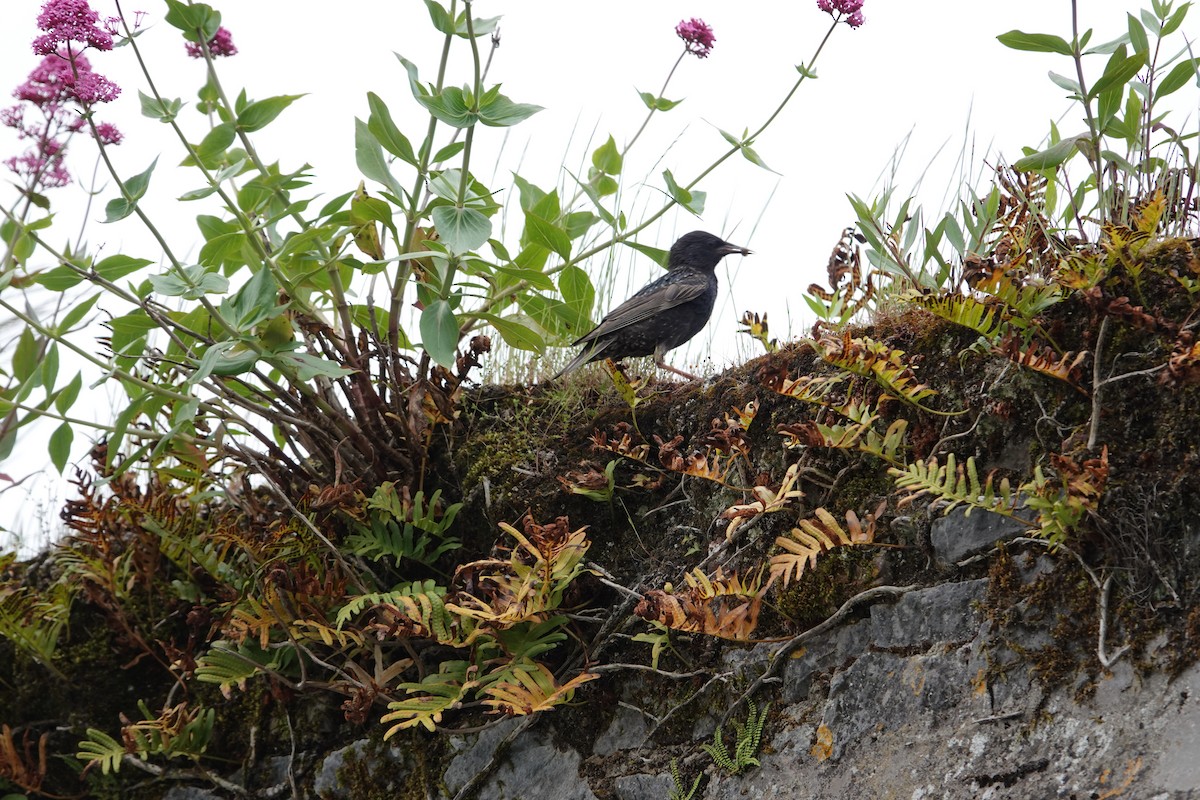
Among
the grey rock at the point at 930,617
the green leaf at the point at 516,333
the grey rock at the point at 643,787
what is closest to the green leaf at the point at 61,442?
the green leaf at the point at 516,333

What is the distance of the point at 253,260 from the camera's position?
3.94m

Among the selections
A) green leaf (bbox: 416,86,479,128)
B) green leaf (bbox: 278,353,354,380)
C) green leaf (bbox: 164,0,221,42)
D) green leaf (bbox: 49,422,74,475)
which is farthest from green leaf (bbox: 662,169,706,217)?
green leaf (bbox: 49,422,74,475)

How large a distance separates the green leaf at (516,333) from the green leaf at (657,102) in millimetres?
913

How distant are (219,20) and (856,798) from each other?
9.63 feet

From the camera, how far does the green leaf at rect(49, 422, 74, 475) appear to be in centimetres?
367

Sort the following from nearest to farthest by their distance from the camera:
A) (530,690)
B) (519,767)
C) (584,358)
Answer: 1. (530,690)
2. (519,767)
3. (584,358)

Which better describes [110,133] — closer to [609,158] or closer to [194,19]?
[194,19]

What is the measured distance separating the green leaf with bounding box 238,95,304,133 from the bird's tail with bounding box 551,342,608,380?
1286 mm

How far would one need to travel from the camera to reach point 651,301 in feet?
14.3

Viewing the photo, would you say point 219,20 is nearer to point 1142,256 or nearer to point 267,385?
point 267,385

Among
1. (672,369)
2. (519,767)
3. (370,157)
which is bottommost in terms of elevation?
(519,767)

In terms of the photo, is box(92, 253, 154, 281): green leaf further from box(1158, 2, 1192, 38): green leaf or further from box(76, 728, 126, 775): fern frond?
box(1158, 2, 1192, 38): green leaf

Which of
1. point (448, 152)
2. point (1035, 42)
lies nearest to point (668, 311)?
point (448, 152)

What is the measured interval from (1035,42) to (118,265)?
9.22ft
